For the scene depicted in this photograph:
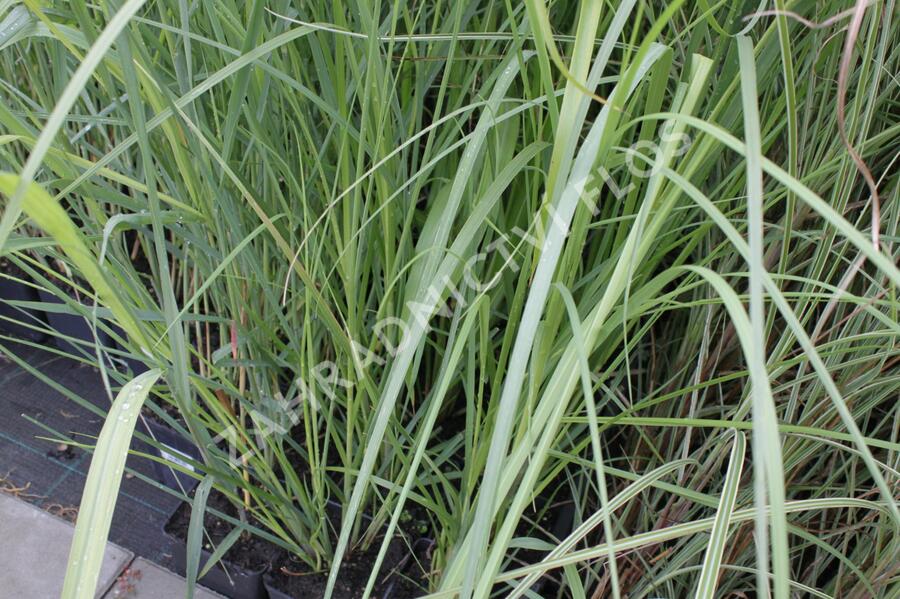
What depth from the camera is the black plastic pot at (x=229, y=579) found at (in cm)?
91

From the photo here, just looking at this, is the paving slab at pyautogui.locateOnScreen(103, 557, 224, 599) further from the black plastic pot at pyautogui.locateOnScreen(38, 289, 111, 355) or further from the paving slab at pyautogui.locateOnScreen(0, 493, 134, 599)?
the black plastic pot at pyautogui.locateOnScreen(38, 289, 111, 355)

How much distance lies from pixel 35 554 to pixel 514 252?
3.02ft

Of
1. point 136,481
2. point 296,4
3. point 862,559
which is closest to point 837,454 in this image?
point 862,559

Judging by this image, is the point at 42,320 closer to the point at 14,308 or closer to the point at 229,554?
the point at 14,308

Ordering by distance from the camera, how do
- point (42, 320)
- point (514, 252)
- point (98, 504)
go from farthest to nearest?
point (42, 320), point (514, 252), point (98, 504)

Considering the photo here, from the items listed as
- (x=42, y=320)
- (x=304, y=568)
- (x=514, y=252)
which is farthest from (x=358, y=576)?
(x=42, y=320)

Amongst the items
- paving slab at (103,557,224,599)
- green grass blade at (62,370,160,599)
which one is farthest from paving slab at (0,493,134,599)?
green grass blade at (62,370,160,599)

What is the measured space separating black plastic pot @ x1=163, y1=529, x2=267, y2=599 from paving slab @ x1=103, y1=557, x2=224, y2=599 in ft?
0.16

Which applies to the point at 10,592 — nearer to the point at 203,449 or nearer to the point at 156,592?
the point at 156,592

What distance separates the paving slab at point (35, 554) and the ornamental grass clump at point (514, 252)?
25 centimetres

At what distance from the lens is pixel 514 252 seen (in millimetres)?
558

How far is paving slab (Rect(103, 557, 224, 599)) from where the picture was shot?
41.4 inches

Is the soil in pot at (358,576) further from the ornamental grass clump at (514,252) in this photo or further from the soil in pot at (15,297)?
the soil in pot at (15,297)

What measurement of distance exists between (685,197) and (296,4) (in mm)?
413
